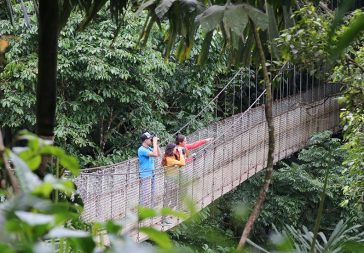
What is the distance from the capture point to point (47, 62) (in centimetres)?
110

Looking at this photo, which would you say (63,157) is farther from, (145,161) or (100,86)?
(100,86)

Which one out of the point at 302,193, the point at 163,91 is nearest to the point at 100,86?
the point at 163,91

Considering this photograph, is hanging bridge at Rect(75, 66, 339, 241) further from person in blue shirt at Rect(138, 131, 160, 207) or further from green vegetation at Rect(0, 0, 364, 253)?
green vegetation at Rect(0, 0, 364, 253)

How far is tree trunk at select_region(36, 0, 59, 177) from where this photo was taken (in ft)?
3.61

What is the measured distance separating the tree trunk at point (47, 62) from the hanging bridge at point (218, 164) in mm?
1710

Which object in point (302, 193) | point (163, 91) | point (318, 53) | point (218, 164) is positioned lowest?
point (302, 193)

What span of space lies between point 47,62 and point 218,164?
188 inches

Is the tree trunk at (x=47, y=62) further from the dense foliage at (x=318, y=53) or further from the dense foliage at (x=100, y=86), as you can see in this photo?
the dense foliage at (x=100, y=86)

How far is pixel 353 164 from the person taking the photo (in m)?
3.20

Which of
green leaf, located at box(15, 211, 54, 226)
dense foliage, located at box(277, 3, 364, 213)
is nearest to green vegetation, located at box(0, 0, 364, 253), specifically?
dense foliage, located at box(277, 3, 364, 213)

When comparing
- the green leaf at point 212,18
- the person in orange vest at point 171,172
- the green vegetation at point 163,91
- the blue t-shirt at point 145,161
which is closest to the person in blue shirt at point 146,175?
the blue t-shirt at point 145,161

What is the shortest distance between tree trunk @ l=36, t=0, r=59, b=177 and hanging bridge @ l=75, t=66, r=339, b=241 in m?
1.71

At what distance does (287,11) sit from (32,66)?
4.65 meters

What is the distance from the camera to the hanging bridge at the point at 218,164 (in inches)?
163
